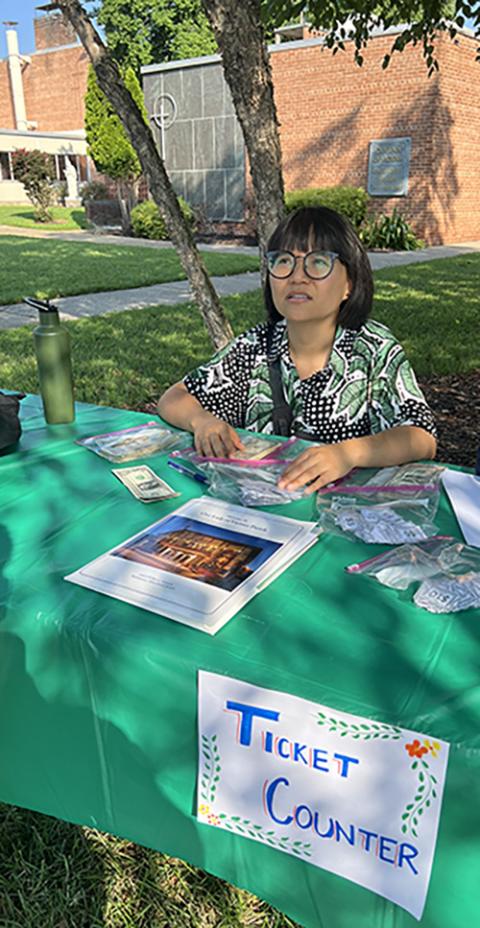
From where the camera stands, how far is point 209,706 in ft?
3.20

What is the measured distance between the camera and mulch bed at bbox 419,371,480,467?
3.82 metres

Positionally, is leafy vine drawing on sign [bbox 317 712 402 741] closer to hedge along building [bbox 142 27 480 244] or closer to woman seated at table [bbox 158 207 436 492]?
woman seated at table [bbox 158 207 436 492]

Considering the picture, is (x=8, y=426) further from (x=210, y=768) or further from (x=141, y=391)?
(x=141, y=391)

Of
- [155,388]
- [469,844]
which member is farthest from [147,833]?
[155,388]

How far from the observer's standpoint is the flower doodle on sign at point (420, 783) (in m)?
0.85

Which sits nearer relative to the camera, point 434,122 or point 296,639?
point 296,639

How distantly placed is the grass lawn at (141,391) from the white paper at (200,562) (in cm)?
87

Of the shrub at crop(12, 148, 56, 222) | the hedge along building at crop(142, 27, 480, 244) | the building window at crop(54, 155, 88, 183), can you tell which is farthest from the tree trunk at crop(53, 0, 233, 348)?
the building window at crop(54, 155, 88, 183)

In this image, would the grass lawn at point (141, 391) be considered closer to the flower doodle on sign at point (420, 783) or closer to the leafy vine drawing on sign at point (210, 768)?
the leafy vine drawing on sign at point (210, 768)

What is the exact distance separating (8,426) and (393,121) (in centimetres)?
1416

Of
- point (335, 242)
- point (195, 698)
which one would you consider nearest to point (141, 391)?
point (335, 242)

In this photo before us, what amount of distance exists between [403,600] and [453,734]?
29 cm

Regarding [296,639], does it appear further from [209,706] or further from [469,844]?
[469,844]

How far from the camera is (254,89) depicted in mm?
3479
